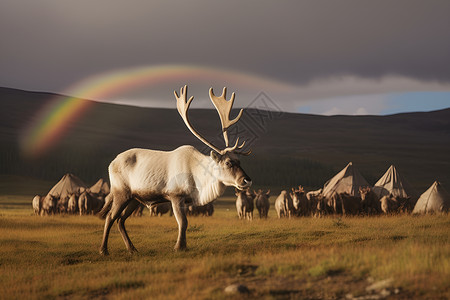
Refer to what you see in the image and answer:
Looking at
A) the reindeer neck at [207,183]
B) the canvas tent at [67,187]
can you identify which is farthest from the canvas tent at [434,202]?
the canvas tent at [67,187]

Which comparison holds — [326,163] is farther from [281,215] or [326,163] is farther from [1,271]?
[1,271]

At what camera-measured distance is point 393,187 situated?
118ft

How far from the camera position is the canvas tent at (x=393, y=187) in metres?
35.8

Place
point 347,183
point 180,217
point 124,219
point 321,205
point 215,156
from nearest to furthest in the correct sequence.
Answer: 1. point 215,156
2. point 180,217
3. point 124,219
4. point 321,205
5. point 347,183

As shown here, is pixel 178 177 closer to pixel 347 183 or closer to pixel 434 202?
pixel 434 202

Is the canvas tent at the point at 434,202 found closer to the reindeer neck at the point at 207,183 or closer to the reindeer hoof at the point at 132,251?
the reindeer neck at the point at 207,183

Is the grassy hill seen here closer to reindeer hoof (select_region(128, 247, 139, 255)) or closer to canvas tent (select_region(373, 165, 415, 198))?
canvas tent (select_region(373, 165, 415, 198))

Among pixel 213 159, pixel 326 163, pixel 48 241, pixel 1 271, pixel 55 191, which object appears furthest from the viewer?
pixel 326 163

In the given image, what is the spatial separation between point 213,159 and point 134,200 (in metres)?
2.82

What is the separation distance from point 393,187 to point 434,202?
30.7 feet

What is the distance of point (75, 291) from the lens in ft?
26.4

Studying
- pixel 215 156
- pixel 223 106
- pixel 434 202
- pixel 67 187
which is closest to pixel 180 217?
pixel 215 156

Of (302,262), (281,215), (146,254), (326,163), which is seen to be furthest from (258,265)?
(326,163)

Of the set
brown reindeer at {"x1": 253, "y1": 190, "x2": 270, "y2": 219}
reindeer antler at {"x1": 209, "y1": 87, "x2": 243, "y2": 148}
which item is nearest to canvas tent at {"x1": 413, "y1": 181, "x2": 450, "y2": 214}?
brown reindeer at {"x1": 253, "y1": 190, "x2": 270, "y2": 219}
